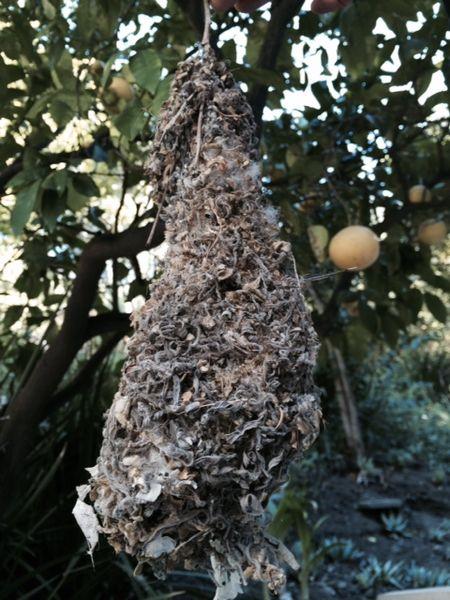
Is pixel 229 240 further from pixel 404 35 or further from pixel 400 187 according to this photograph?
pixel 400 187

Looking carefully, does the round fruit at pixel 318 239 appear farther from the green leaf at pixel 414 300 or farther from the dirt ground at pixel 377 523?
the dirt ground at pixel 377 523

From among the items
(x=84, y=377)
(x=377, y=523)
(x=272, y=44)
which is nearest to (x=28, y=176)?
(x=272, y=44)

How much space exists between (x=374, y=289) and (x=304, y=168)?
1.67ft

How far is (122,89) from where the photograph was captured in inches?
63.1

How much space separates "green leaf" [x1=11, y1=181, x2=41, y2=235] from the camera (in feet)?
4.30

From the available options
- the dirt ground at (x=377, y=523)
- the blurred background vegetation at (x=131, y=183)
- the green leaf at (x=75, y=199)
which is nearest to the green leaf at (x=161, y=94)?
the blurred background vegetation at (x=131, y=183)

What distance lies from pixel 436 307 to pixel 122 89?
1.20m

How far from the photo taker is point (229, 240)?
0.80m

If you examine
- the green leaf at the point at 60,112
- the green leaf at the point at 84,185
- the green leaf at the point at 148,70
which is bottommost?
the green leaf at the point at 84,185

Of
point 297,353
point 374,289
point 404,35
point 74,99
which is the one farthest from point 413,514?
point 297,353

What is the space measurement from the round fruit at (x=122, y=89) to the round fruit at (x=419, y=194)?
897 millimetres

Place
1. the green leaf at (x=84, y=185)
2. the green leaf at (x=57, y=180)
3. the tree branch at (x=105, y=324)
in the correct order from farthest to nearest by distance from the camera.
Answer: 1. the tree branch at (x=105, y=324)
2. the green leaf at (x=84, y=185)
3. the green leaf at (x=57, y=180)

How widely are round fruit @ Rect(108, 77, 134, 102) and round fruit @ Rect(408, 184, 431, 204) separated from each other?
897mm

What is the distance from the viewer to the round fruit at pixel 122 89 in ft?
5.21
